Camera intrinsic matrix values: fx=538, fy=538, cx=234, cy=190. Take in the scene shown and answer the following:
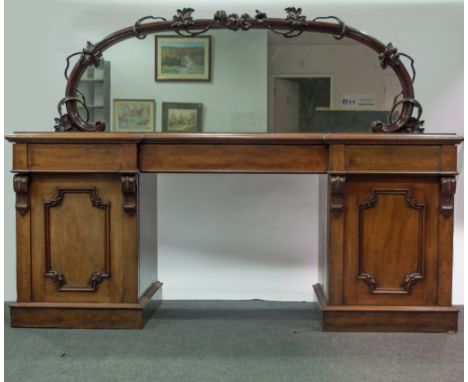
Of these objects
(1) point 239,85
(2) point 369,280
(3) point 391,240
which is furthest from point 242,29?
(2) point 369,280

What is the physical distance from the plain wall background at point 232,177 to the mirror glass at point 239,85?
0.21m

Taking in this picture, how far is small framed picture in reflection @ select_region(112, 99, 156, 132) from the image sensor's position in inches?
119

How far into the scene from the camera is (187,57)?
3.02 metres

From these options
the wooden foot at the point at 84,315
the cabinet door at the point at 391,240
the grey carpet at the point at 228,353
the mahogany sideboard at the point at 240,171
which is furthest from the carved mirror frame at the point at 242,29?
the grey carpet at the point at 228,353

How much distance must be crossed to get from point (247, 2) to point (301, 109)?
2.34 ft

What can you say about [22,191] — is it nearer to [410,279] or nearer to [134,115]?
[134,115]

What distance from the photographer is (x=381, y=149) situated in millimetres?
2391

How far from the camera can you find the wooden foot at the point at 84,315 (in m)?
2.46

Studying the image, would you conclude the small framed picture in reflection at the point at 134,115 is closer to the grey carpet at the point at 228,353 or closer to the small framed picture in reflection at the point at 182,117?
the small framed picture in reflection at the point at 182,117

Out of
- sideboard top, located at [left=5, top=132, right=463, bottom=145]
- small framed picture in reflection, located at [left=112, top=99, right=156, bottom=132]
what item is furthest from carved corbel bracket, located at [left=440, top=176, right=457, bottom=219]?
small framed picture in reflection, located at [left=112, top=99, right=156, bottom=132]

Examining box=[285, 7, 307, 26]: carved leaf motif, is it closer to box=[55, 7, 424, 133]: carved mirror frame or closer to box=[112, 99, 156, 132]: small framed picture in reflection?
box=[55, 7, 424, 133]: carved mirror frame

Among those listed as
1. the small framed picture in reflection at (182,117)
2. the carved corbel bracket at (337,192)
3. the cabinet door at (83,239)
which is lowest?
the cabinet door at (83,239)

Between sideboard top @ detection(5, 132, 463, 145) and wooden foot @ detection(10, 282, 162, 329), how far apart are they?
751mm

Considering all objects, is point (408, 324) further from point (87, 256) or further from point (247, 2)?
point (247, 2)
